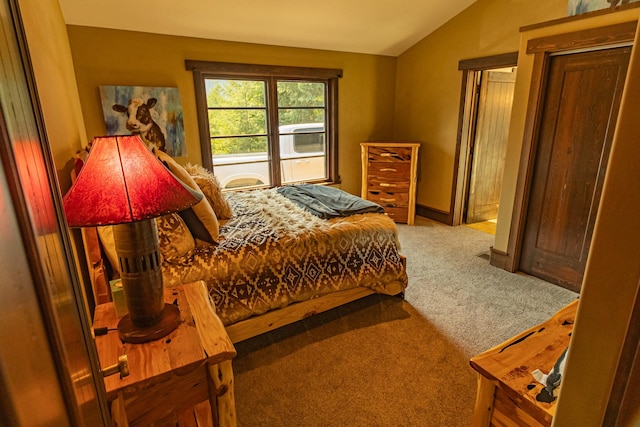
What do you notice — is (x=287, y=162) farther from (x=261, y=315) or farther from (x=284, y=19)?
(x=261, y=315)

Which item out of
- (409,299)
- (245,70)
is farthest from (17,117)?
(245,70)

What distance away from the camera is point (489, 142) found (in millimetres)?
4426

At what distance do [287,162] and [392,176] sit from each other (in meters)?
1.39

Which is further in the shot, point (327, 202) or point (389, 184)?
point (389, 184)

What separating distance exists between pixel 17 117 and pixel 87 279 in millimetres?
1512

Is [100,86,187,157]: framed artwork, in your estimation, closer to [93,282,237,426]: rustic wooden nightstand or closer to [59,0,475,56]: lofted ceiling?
[59,0,475,56]: lofted ceiling

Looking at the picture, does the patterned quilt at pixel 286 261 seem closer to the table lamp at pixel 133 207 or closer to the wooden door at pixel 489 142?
the table lamp at pixel 133 207

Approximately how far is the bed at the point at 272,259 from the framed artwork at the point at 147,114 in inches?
46.4

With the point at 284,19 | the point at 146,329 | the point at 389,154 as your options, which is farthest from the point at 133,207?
the point at 389,154

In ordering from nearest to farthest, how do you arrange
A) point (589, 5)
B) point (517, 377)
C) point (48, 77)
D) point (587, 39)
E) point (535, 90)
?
point (517, 377), point (48, 77), point (587, 39), point (589, 5), point (535, 90)

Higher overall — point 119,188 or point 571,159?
point 119,188

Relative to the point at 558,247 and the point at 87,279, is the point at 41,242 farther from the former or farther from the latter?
the point at 558,247

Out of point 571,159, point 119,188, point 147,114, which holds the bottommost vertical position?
point 571,159

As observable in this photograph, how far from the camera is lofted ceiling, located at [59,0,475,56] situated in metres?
2.99
